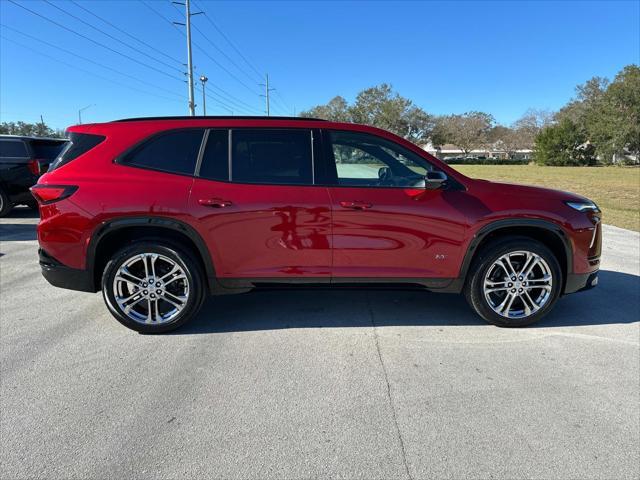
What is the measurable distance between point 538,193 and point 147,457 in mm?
3661

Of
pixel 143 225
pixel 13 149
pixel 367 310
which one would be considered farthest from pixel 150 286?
pixel 13 149

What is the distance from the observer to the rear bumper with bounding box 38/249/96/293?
3.58 meters

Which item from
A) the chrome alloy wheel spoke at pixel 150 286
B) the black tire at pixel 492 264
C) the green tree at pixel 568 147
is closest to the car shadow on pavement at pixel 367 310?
the black tire at pixel 492 264

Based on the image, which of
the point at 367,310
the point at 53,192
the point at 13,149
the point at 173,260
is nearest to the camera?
the point at 53,192

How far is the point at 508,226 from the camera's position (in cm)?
366

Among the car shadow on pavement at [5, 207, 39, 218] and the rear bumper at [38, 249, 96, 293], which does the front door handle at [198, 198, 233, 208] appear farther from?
the car shadow on pavement at [5, 207, 39, 218]

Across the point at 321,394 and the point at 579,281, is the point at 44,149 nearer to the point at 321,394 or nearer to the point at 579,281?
the point at 321,394

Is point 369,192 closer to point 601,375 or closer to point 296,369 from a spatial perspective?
point 296,369

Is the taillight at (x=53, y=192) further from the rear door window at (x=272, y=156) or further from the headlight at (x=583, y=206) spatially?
the headlight at (x=583, y=206)

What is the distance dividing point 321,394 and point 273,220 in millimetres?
1465

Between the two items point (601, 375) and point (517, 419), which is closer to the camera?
point (517, 419)

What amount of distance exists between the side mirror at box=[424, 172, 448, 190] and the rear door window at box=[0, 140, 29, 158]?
9.65 m

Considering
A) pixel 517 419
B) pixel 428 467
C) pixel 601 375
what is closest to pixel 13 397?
pixel 428 467

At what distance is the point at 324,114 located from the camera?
275 feet
